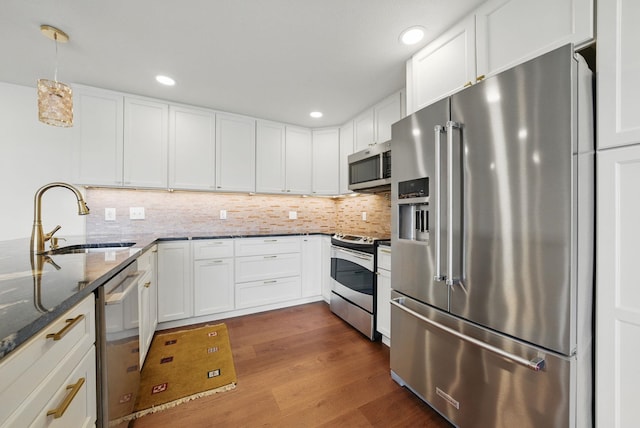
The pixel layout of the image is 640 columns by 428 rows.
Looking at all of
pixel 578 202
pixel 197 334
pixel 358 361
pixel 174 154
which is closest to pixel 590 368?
pixel 578 202

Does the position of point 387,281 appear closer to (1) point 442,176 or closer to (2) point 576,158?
(1) point 442,176

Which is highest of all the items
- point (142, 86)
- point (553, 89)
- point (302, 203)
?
point (142, 86)

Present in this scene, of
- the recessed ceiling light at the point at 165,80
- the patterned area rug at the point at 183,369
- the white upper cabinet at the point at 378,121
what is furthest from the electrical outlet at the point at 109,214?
the white upper cabinet at the point at 378,121

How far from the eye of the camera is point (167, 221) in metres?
2.95

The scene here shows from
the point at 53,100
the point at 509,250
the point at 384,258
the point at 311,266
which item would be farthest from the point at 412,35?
the point at 311,266

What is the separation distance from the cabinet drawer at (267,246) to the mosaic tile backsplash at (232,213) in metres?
0.47

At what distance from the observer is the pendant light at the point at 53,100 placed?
158 cm

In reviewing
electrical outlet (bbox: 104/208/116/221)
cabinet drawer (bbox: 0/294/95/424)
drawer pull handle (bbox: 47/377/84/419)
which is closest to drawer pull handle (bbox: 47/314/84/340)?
cabinet drawer (bbox: 0/294/95/424)

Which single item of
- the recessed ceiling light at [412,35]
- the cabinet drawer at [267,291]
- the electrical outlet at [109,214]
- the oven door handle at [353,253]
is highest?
the recessed ceiling light at [412,35]

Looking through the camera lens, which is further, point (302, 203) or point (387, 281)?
point (302, 203)
